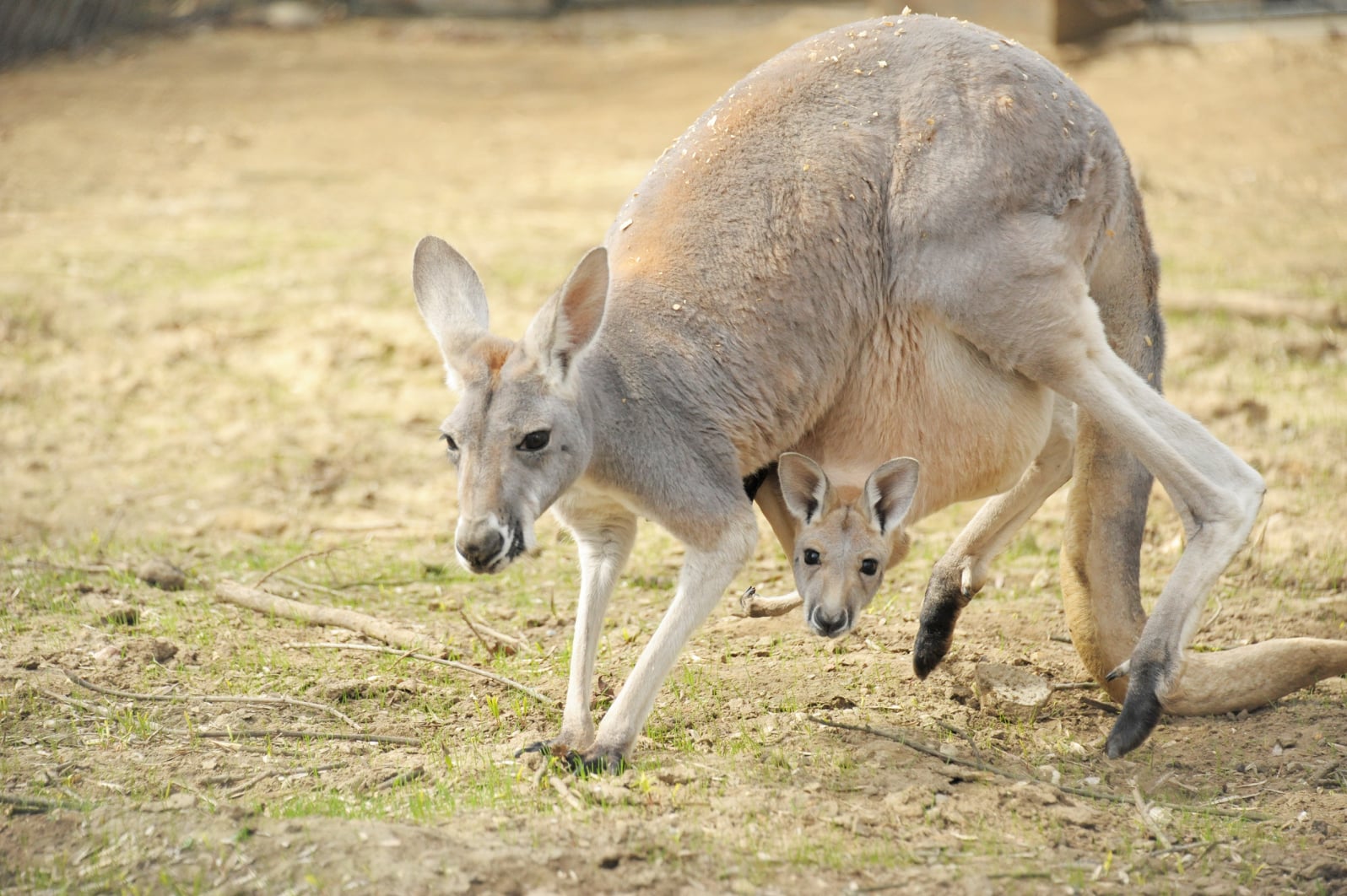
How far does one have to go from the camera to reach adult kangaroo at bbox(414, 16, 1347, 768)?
3.89 metres

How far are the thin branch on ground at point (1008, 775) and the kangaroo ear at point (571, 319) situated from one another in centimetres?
136

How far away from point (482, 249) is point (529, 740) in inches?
228

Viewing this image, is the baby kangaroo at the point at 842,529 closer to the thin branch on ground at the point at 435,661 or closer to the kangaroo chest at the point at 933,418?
the kangaroo chest at the point at 933,418

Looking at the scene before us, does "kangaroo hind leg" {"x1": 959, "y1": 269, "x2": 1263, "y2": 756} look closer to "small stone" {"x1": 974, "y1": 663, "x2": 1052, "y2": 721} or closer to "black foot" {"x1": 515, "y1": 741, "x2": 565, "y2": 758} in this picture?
"small stone" {"x1": 974, "y1": 663, "x2": 1052, "y2": 721}

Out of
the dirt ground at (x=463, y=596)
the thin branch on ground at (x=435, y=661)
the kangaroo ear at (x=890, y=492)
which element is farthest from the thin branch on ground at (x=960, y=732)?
the thin branch on ground at (x=435, y=661)

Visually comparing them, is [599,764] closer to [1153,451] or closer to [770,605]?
[770,605]

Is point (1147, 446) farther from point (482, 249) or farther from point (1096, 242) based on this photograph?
point (482, 249)

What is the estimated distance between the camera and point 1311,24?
13242 mm

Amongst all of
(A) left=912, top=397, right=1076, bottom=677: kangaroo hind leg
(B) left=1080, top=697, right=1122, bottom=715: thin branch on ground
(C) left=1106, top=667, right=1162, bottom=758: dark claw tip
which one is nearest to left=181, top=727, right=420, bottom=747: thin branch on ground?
(A) left=912, top=397, right=1076, bottom=677: kangaroo hind leg

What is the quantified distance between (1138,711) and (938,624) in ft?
2.45

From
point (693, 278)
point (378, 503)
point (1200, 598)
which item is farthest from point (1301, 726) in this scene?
point (378, 503)

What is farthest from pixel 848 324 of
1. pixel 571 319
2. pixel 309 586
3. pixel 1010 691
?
pixel 309 586

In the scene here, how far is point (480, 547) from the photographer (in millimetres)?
3385

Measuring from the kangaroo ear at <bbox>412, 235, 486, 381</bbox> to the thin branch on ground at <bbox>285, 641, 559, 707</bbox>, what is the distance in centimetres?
107
